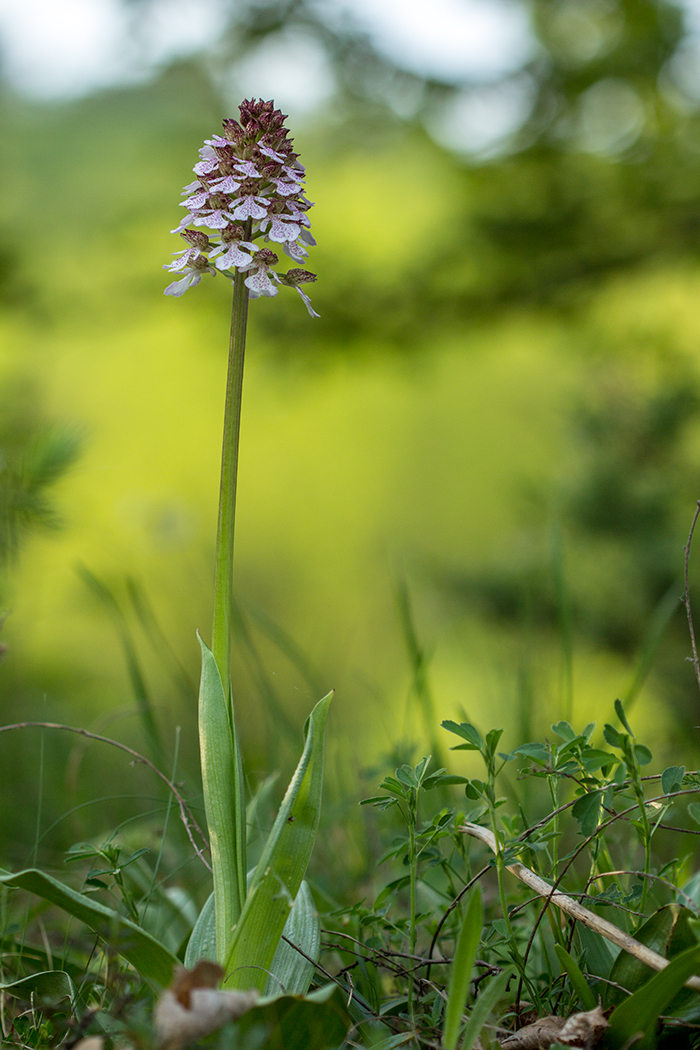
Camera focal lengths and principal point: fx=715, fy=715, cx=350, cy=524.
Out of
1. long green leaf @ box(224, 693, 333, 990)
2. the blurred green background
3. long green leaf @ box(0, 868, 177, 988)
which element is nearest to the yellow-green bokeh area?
the blurred green background

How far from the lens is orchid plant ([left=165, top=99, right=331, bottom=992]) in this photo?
1.85 feet

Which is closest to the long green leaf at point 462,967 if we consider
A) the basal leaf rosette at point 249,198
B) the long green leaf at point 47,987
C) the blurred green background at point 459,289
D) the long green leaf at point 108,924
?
the long green leaf at point 108,924

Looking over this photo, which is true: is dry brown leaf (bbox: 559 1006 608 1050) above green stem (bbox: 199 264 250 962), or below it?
below

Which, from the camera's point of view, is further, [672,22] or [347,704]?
[347,704]

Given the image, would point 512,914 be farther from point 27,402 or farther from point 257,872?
point 27,402

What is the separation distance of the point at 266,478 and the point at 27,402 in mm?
3287

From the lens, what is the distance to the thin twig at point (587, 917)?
488mm

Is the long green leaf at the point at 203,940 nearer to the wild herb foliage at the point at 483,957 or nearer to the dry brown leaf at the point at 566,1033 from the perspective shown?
the wild herb foliage at the point at 483,957

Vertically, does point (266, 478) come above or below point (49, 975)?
above

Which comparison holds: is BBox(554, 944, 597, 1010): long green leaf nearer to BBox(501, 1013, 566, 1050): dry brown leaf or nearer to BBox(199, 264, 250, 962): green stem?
BBox(501, 1013, 566, 1050): dry brown leaf

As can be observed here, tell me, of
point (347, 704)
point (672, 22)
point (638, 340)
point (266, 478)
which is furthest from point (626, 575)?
point (266, 478)

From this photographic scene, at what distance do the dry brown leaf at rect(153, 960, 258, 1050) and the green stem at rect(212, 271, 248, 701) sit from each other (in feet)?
0.67

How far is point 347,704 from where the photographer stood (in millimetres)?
4145

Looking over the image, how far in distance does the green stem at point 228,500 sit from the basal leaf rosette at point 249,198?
0.03 meters
